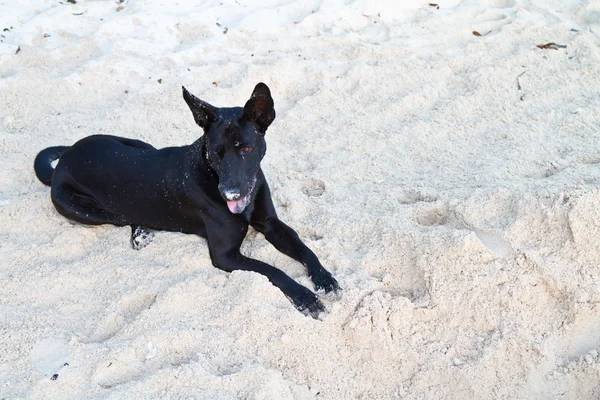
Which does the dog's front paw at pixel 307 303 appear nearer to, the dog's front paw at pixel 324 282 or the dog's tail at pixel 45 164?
the dog's front paw at pixel 324 282

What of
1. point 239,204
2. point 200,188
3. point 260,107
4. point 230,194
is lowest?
point 200,188

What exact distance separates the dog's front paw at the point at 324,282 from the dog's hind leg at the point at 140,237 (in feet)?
3.82

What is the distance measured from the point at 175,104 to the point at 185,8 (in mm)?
1426

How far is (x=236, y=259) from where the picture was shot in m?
3.76

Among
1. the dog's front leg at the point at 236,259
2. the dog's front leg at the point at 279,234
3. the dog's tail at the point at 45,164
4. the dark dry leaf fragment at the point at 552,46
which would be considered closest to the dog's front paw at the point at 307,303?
the dog's front leg at the point at 236,259

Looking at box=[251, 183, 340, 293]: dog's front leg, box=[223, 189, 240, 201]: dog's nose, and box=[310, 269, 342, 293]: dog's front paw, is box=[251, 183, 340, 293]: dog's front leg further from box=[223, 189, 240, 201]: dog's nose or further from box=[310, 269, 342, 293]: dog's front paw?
box=[223, 189, 240, 201]: dog's nose

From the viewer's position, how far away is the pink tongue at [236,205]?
140 inches

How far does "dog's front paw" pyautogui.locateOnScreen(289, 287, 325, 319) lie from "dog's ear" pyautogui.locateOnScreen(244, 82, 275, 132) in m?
0.96

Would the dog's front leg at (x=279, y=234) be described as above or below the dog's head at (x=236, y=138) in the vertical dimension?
below

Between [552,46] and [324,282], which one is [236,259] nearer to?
[324,282]

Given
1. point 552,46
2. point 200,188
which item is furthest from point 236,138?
point 552,46

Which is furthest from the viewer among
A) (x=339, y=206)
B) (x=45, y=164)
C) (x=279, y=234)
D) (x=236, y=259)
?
(x=45, y=164)

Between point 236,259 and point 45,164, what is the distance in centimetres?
177

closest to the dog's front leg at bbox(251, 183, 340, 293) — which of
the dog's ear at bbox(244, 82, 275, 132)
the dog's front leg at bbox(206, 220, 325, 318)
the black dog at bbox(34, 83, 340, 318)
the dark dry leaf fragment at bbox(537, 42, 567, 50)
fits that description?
the black dog at bbox(34, 83, 340, 318)
